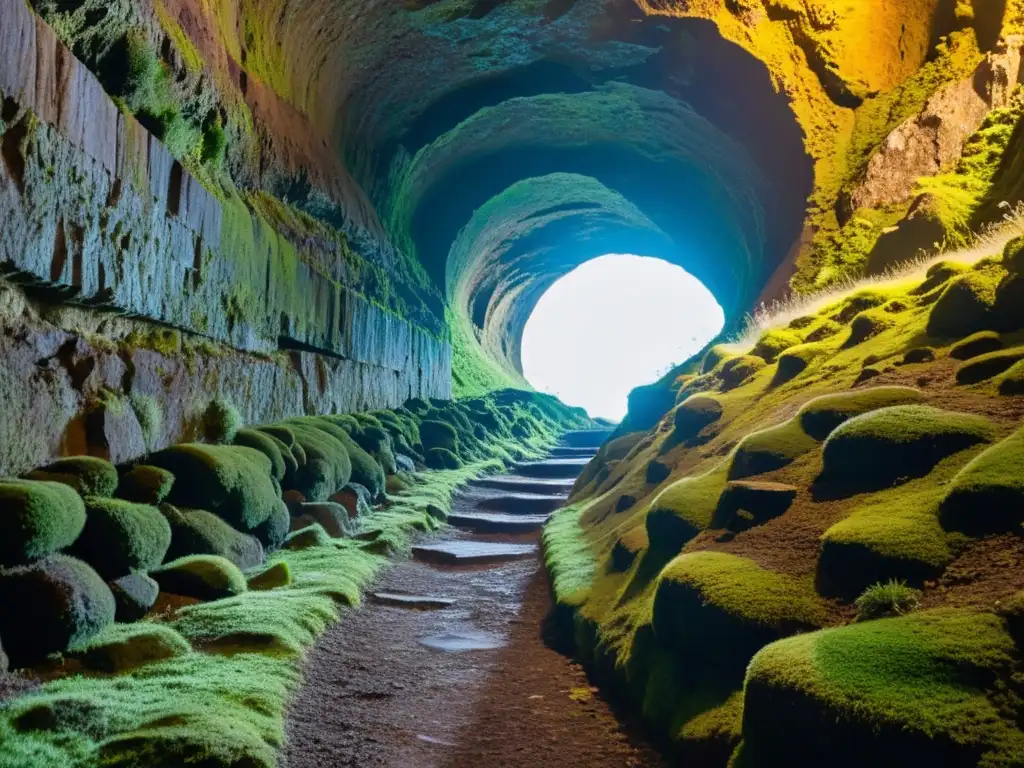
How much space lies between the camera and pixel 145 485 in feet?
20.0

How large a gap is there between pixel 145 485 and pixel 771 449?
458cm

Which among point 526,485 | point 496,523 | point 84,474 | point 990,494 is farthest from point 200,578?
point 526,485

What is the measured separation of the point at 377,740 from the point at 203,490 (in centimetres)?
315

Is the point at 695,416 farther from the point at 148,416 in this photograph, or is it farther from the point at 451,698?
the point at 148,416

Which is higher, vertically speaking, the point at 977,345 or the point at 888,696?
the point at 977,345

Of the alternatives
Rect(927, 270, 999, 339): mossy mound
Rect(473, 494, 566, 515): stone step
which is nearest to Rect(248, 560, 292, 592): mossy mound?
Rect(927, 270, 999, 339): mossy mound

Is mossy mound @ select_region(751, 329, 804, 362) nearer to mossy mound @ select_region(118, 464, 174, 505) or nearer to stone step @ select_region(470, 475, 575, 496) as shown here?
stone step @ select_region(470, 475, 575, 496)

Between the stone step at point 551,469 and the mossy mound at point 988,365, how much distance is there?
1126cm

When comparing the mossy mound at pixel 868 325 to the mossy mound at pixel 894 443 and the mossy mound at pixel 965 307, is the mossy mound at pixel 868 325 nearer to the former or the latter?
the mossy mound at pixel 965 307

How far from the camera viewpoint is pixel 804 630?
12.3 feet

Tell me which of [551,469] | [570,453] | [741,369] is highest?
[741,369]

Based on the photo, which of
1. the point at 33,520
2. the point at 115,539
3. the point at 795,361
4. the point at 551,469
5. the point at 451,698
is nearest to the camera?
the point at 33,520

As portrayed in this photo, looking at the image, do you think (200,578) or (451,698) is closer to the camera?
(451,698)

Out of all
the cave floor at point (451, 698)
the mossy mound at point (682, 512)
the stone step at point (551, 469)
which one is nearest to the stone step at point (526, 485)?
the stone step at point (551, 469)
